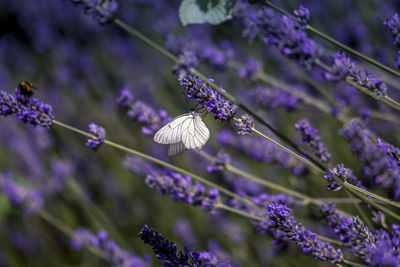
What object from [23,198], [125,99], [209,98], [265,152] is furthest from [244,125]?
[23,198]

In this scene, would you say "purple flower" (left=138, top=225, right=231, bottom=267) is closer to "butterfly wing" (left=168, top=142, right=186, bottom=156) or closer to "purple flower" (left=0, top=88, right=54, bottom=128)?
"butterfly wing" (left=168, top=142, right=186, bottom=156)

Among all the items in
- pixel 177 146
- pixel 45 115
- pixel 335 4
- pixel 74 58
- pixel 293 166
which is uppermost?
pixel 335 4

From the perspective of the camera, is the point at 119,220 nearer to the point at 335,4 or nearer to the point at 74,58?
the point at 74,58

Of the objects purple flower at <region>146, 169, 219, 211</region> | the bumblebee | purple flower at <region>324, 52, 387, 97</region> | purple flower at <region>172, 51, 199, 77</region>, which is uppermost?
purple flower at <region>324, 52, 387, 97</region>

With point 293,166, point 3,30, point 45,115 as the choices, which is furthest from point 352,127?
point 3,30

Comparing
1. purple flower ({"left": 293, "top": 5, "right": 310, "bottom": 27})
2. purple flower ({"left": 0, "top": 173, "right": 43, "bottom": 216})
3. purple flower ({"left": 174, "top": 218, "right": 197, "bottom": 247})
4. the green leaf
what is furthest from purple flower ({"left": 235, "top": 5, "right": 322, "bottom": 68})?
purple flower ({"left": 0, "top": 173, "right": 43, "bottom": 216})
